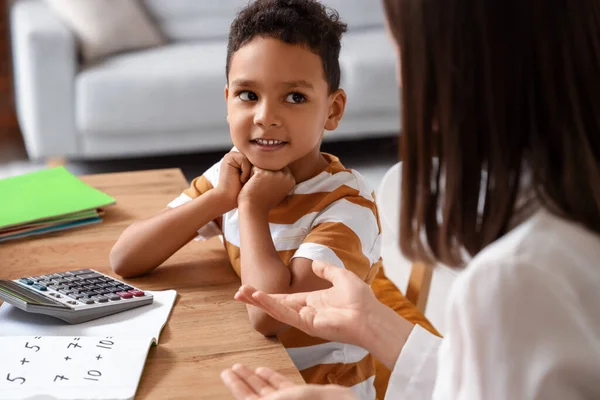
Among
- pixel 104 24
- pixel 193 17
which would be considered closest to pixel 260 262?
pixel 104 24

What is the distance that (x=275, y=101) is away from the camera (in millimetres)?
1176

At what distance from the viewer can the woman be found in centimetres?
62

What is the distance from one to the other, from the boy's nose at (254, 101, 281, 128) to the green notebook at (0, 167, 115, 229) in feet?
1.35

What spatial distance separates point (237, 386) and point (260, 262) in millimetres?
303

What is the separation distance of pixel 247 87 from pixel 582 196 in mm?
638

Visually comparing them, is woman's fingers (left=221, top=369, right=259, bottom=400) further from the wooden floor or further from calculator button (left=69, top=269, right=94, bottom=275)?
the wooden floor

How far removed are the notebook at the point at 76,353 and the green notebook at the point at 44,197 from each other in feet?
1.10

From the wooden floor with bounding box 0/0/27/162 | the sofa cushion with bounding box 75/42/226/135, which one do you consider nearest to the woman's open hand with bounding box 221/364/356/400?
the sofa cushion with bounding box 75/42/226/135

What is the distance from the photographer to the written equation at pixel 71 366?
85cm

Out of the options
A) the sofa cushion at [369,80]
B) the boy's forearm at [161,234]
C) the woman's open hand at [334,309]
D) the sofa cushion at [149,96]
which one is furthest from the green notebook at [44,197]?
the sofa cushion at [369,80]

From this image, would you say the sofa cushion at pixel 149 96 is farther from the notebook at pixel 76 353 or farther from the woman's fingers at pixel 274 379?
the woman's fingers at pixel 274 379

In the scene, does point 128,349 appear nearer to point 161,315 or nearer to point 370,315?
point 161,315

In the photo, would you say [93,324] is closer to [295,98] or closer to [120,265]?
[120,265]

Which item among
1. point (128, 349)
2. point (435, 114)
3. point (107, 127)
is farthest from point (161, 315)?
point (107, 127)
